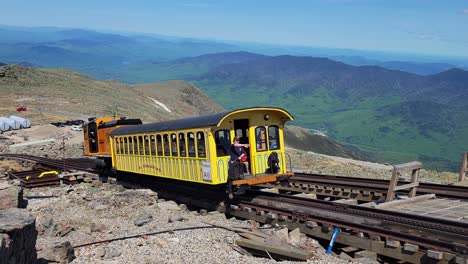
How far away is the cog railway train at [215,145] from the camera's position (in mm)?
16547

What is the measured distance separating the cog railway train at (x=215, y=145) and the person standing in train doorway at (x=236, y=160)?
0.52 feet

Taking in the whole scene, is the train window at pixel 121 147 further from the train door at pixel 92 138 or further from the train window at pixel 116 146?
the train door at pixel 92 138

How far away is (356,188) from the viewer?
60.4ft

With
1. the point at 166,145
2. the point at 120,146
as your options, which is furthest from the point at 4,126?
the point at 166,145

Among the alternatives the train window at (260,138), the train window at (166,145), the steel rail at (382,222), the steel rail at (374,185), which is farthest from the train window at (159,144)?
Result: the steel rail at (374,185)

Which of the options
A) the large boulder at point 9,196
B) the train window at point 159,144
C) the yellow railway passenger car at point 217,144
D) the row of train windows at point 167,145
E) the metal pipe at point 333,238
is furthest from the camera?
the train window at point 159,144

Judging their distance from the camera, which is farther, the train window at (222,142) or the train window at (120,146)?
the train window at (120,146)

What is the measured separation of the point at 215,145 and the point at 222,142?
353 millimetres

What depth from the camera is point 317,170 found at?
1233 inches

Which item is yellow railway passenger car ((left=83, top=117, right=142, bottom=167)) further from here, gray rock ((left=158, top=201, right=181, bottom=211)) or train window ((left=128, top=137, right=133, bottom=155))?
gray rock ((left=158, top=201, right=181, bottom=211))

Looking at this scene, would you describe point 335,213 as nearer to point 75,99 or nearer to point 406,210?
point 406,210

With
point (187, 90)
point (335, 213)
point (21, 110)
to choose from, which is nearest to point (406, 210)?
point (335, 213)

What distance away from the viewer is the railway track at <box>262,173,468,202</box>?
17047mm

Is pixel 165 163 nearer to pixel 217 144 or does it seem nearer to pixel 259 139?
pixel 217 144
